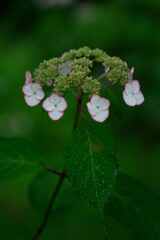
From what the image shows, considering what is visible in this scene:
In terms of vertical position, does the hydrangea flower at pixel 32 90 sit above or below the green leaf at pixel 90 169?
above

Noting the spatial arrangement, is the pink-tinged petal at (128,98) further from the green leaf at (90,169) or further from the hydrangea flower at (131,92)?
the green leaf at (90,169)

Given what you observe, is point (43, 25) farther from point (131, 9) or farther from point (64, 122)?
point (64, 122)

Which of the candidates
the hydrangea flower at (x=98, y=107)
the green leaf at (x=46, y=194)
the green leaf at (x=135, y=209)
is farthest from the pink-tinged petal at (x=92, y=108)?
→ the green leaf at (x=46, y=194)

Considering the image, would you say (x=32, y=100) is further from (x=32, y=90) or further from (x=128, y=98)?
(x=128, y=98)

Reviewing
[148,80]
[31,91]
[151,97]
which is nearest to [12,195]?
[151,97]

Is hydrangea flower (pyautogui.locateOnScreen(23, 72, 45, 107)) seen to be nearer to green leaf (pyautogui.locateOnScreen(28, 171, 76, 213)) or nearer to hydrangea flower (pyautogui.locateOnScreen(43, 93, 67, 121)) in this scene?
hydrangea flower (pyautogui.locateOnScreen(43, 93, 67, 121))

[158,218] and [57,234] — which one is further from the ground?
[158,218]

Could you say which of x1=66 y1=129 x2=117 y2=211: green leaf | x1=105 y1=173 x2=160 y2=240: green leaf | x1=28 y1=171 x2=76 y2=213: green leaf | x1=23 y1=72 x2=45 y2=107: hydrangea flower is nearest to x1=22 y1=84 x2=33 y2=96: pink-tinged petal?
x1=23 y1=72 x2=45 y2=107: hydrangea flower
